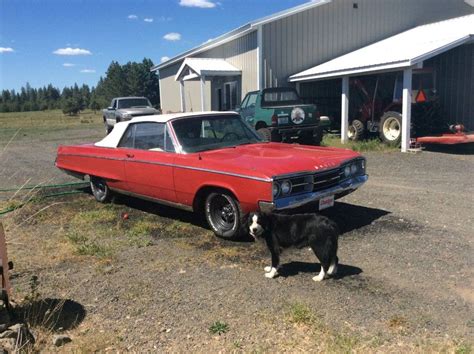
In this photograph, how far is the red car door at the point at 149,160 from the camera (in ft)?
19.4

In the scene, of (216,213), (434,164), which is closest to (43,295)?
(216,213)

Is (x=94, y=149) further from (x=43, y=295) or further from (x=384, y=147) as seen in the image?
(x=384, y=147)

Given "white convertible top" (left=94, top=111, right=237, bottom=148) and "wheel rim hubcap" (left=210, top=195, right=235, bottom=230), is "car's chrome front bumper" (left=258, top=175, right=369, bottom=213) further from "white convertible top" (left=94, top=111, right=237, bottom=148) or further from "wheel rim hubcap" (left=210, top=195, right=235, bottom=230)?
"white convertible top" (left=94, top=111, right=237, bottom=148)

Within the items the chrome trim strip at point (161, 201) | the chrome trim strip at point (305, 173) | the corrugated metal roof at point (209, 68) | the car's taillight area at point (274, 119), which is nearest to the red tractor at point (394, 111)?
the car's taillight area at point (274, 119)

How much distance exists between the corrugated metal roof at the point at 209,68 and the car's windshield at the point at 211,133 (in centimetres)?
1296

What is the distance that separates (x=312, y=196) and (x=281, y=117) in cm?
795

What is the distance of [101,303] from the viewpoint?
12.9 ft

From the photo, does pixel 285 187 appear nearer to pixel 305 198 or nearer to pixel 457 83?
pixel 305 198

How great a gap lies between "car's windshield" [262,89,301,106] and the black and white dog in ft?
31.7

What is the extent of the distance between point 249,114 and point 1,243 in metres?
10.9

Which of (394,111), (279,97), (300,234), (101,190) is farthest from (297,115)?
(300,234)

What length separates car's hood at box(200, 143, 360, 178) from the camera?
4926 mm

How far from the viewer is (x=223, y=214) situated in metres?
5.46

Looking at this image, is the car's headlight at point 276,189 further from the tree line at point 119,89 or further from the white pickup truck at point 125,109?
the tree line at point 119,89
